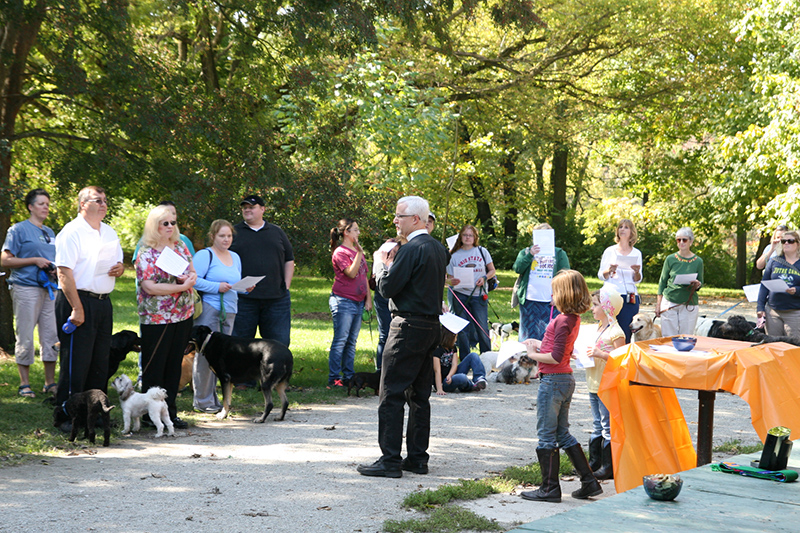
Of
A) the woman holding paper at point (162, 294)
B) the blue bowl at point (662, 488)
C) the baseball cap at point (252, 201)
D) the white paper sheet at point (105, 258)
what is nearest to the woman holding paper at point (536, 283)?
the baseball cap at point (252, 201)

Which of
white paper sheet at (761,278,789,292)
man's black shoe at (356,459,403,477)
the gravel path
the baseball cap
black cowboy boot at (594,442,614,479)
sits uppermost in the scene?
the baseball cap

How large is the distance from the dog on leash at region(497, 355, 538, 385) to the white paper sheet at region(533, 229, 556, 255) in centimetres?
147

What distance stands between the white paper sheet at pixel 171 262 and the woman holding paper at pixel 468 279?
415 centimetres

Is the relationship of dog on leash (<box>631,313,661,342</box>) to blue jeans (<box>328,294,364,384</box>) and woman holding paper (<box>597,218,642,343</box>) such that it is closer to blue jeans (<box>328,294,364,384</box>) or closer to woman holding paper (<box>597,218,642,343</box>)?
woman holding paper (<box>597,218,642,343</box>)

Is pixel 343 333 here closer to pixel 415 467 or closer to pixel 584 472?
pixel 415 467

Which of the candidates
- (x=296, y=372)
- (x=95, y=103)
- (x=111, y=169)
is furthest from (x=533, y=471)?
(x=95, y=103)

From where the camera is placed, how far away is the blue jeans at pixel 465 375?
9211 mm

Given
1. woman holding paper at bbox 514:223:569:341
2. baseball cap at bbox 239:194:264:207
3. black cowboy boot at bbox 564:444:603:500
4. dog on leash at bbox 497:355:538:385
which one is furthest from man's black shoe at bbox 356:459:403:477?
woman holding paper at bbox 514:223:569:341

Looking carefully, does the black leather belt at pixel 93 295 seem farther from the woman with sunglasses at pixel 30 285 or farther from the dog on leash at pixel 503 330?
the dog on leash at pixel 503 330

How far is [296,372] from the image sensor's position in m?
10.2

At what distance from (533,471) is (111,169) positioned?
647cm

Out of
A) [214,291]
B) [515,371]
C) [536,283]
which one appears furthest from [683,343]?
[536,283]

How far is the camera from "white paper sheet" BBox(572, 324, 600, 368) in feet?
17.6

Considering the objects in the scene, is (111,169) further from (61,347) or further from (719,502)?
(719,502)
